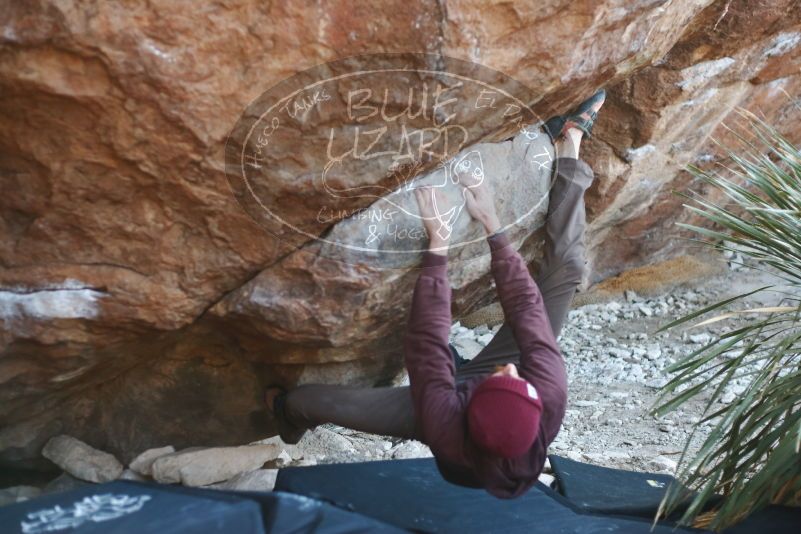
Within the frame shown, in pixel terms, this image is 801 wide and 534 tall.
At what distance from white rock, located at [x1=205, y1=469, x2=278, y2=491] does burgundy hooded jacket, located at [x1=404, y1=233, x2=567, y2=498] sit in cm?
81

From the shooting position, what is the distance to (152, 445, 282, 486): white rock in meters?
3.25

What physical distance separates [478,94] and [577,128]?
0.77 m

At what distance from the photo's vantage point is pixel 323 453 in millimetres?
3930

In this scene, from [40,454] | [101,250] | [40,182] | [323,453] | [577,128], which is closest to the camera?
[40,182]

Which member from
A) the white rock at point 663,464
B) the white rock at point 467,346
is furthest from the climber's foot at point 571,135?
the white rock at point 467,346

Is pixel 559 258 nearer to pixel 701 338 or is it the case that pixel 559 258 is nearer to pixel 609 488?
pixel 609 488

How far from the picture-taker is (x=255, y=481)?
327 cm

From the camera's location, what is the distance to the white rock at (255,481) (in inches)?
128

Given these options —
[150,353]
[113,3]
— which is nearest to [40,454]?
[150,353]

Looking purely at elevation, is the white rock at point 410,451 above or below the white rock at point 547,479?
above

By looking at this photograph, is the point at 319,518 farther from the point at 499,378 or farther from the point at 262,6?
the point at 262,6

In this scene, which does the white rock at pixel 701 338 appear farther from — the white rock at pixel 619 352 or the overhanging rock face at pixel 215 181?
the overhanging rock face at pixel 215 181

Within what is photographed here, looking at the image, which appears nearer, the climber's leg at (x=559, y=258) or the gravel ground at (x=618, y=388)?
the climber's leg at (x=559, y=258)

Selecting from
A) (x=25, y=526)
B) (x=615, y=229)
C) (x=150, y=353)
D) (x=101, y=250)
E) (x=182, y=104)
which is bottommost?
(x=25, y=526)
